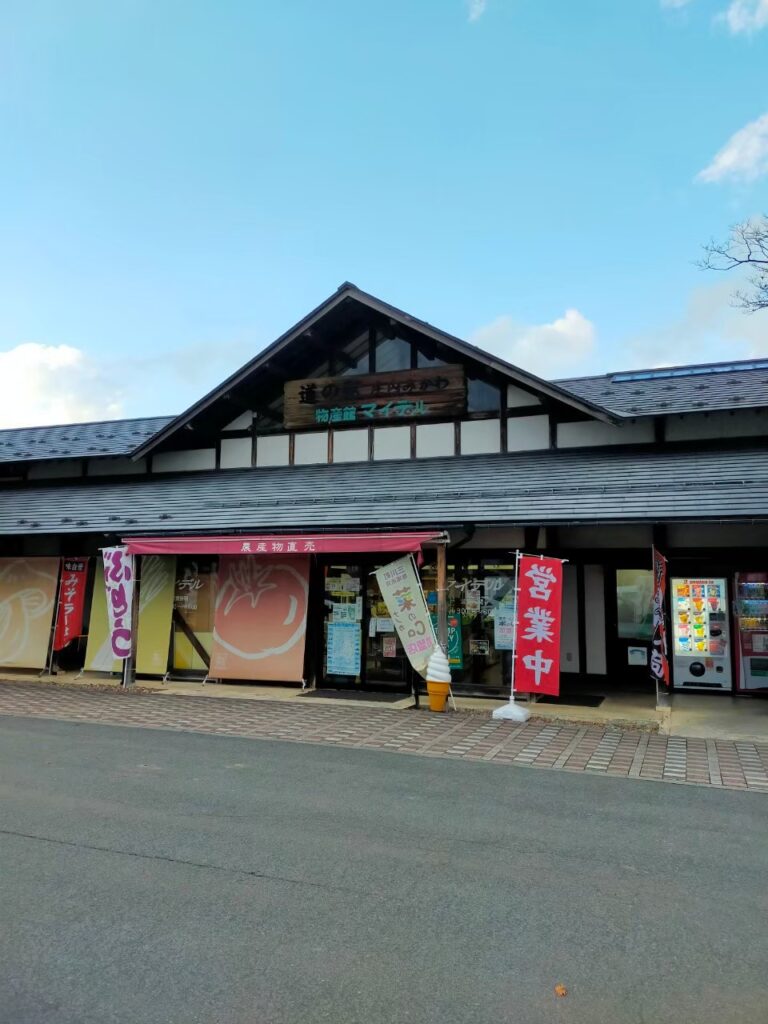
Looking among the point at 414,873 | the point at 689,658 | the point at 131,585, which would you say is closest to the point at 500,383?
the point at 689,658

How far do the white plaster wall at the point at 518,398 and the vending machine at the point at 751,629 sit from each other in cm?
443

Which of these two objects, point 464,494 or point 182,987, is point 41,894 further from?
point 464,494

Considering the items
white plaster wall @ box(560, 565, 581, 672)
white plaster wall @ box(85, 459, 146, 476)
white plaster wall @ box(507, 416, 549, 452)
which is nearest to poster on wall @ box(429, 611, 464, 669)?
white plaster wall @ box(560, 565, 581, 672)

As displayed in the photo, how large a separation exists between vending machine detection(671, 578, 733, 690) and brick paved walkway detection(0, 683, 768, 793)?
11.6 ft

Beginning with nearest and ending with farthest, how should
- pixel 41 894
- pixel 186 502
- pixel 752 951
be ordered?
pixel 752 951 < pixel 41 894 < pixel 186 502

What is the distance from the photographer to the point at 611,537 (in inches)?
487

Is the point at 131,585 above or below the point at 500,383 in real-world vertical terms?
below

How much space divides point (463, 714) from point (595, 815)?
4.73 m

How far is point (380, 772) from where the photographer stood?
Result: 6930mm

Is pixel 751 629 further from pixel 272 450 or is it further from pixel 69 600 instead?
pixel 69 600

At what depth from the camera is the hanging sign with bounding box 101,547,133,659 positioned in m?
12.7

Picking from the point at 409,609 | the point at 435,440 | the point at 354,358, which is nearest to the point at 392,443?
the point at 435,440

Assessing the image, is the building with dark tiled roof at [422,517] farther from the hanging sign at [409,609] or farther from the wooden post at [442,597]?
the hanging sign at [409,609]

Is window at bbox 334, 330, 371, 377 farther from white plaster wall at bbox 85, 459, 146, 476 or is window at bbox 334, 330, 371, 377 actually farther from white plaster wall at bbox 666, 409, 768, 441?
white plaster wall at bbox 666, 409, 768, 441
